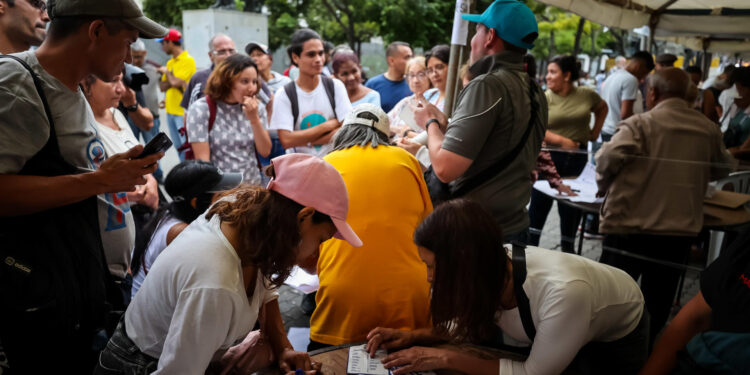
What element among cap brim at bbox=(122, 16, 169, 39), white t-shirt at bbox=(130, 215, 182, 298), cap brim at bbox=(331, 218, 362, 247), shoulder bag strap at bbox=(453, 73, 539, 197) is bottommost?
white t-shirt at bbox=(130, 215, 182, 298)

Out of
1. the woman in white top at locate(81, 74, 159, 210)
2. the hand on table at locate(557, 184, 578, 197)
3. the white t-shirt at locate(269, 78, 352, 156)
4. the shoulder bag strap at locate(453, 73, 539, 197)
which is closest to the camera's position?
the shoulder bag strap at locate(453, 73, 539, 197)

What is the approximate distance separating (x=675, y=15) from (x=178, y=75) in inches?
249

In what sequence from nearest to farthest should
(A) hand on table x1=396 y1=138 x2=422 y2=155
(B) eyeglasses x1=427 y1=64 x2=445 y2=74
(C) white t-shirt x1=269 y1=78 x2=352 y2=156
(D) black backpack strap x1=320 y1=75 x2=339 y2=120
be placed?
(A) hand on table x1=396 y1=138 x2=422 y2=155 < (C) white t-shirt x1=269 y1=78 x2=352 y2=156 < (D) black backpack strap x1=320 y1=75 x2=339 y2=120 < (B) eyeglasses x1=427 y1=64 x2=445 y2=74

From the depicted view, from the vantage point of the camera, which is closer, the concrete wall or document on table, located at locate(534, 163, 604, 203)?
document on table, located at locate(534, 163, 604, 203)

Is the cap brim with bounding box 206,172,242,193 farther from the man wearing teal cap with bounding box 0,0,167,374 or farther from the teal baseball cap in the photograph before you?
the teal baseball cap

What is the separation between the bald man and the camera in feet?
9.75

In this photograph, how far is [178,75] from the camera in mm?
7121

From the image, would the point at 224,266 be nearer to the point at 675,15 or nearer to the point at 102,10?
the point at 102,10

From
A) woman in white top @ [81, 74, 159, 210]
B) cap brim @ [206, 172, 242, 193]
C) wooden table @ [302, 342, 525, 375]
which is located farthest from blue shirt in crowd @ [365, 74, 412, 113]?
wooden table @ [302, 342, 525, 375]

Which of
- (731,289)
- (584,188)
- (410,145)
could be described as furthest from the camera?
(584,188)

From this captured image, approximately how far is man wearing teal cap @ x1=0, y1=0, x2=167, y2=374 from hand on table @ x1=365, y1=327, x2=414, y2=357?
102 cm

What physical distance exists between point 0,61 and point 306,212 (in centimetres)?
112

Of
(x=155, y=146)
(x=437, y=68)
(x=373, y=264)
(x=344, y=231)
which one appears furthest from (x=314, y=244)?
(x=437, y=68)

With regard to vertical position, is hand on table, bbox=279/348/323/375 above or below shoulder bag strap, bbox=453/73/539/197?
below
